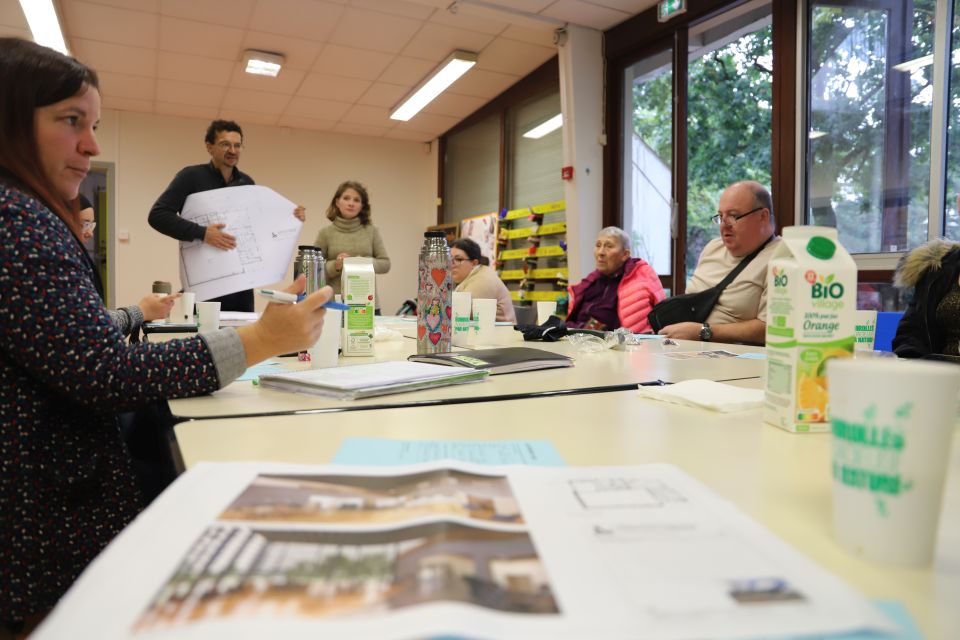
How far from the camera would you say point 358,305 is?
1.43 m

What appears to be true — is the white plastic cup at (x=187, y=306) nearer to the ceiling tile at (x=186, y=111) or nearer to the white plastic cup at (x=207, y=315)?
the white plastic cup at (x=207, y=315)

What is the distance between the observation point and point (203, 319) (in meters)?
1.90

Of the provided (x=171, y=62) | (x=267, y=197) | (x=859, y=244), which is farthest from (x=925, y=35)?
(x=171, y=62)

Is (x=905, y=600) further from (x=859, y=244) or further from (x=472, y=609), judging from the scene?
(x=859, y=244)

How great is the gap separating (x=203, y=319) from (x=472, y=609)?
1811 mm

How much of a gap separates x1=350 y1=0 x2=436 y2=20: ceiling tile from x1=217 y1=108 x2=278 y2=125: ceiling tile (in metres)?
2.61

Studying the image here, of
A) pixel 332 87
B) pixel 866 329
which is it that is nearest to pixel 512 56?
pixel 332 87

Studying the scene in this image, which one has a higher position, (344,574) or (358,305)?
(358,305)

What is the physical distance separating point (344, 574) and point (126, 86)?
637cm

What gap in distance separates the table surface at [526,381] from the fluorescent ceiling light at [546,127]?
375 cm

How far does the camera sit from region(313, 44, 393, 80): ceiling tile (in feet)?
15.5

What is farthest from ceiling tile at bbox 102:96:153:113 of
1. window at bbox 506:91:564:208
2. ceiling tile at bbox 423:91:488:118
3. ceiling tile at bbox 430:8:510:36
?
window at bbox 506:91:564:208

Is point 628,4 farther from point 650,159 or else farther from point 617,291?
point 617,291

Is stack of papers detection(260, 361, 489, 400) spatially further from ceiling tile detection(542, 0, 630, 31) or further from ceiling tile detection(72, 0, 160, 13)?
ceiling tile detection(72, 0, 160, 13)
